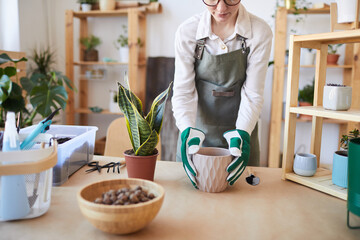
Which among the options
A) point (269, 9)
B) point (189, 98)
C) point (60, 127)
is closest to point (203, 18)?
point (189, 98)

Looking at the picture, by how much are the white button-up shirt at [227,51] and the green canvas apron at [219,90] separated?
0.12 feet

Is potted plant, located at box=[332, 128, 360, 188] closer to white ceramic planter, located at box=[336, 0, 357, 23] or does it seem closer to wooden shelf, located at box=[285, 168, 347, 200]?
wooden shelf, located at box=[285, 168, 347, 200]

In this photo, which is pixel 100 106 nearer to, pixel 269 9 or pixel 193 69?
pixel 269 9

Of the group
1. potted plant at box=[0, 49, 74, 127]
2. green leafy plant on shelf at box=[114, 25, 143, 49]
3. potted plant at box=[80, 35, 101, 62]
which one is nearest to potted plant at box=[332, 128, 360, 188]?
potted plant at box=[0, 49, 74, 127]

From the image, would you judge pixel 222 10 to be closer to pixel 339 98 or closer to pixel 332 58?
pixel 339 98

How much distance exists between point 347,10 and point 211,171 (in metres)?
0.72

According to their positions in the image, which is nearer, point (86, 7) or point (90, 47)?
point (86, 7)

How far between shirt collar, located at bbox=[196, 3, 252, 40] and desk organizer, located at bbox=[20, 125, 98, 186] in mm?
623

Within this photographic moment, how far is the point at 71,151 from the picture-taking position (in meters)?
1.19

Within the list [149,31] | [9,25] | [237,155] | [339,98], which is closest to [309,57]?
[149,31]

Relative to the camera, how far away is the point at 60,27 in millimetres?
3717

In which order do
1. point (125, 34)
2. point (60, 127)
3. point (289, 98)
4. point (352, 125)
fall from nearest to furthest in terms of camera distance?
point (289, 98)
point (60, 127)
point (352, 125)
point (125, 34)

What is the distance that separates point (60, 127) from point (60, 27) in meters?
2.70

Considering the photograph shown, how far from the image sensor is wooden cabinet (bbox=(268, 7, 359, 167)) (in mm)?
3170
